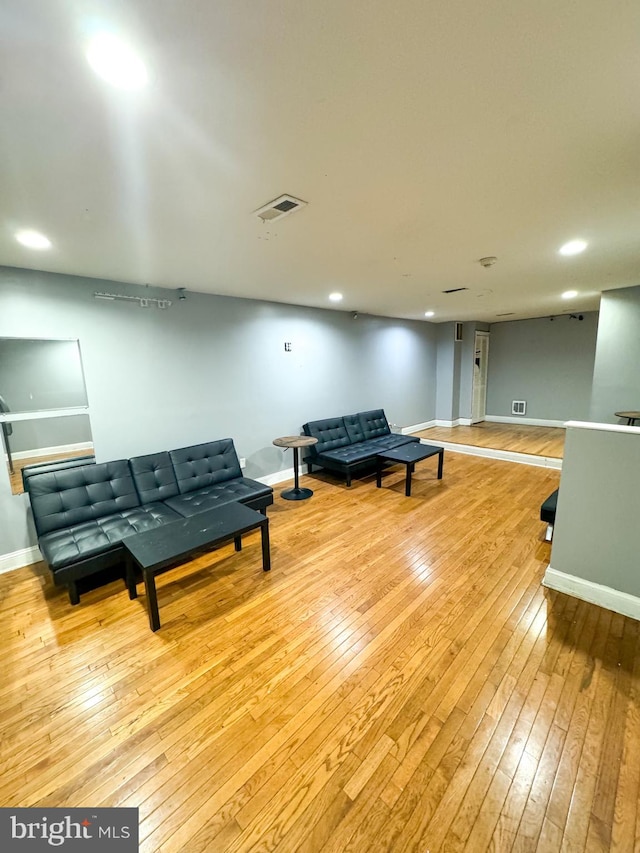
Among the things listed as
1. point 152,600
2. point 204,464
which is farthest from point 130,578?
point 204,464

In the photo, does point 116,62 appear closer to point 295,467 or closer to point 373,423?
point 295,467

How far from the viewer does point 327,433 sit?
506 centimetres

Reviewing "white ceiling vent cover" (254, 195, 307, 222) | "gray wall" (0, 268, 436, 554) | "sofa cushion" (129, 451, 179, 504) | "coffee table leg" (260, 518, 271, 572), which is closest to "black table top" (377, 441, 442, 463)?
"gray wall" (0, 268, 436, 554)

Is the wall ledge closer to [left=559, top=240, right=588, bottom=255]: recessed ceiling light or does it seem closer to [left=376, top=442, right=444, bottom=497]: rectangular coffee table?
[left=559, top=240, right=588, bottom=255]: recessed ceiling light

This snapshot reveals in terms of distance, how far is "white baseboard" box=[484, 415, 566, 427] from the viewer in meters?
7.45

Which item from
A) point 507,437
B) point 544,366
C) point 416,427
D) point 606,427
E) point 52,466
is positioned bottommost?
point 507,437

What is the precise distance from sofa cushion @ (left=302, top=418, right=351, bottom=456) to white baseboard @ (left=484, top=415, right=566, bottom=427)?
4.85 m

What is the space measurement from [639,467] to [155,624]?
3.22m

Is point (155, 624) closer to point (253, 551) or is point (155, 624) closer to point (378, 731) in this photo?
point (253, 551)

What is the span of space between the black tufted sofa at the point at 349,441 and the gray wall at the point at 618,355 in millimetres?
2549

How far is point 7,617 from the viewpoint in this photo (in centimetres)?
229

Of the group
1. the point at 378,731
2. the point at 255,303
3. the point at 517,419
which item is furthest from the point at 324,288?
the point at 517,419

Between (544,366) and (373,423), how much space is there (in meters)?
4.53

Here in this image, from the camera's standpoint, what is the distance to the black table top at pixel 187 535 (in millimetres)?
2137
